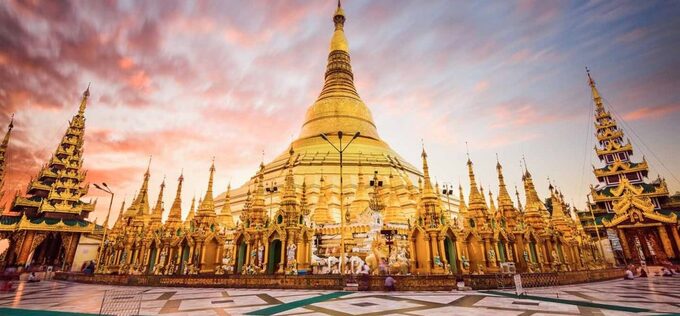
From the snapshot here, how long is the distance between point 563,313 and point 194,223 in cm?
2148

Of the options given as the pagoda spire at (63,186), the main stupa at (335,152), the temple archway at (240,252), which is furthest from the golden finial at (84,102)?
the temple archway at (240,252)

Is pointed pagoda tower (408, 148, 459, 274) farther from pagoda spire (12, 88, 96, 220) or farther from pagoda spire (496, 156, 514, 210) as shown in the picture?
pagoda spire (12, 88, 96, 220)

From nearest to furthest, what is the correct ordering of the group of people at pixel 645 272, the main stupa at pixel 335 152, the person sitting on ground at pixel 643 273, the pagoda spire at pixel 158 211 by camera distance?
1. the person sitting on ground at pixel 643 273
2. the group of people at pixel 645 272
3. the pagoda spire at pixel 158 211
4. the main stupa at pixel 335 152

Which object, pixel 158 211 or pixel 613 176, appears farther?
pixel 613 176

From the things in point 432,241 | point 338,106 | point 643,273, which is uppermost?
point 338,106

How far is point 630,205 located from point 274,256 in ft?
123

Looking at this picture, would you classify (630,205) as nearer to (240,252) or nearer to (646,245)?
(646,245)

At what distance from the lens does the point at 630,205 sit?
111 feet

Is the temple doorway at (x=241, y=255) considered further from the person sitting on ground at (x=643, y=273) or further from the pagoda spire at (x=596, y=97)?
the pagoda spire at (x=596, y=97)

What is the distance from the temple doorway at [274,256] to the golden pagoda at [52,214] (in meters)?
28.0

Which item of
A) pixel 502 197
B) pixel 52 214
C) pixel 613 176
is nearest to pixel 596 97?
pixel 613 176

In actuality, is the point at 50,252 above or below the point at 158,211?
below

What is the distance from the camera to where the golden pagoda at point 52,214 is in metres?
33.6

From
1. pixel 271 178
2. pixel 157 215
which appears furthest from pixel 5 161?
pixel 271 178
